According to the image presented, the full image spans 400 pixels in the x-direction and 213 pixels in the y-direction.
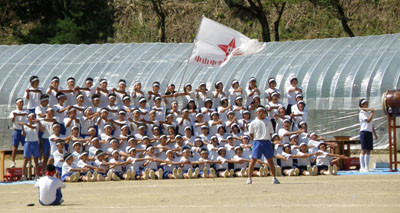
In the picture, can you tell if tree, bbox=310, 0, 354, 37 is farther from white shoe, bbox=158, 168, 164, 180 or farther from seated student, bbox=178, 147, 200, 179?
white shoe, bbox=158, 168, 164, 180

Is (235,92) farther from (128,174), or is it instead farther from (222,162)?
(128,174)

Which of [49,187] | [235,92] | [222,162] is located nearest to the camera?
[49,187]

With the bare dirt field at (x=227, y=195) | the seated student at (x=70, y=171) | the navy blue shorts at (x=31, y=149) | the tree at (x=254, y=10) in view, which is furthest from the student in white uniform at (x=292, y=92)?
the tree at (x=254, y=10)

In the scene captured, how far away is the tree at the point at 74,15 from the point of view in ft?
153

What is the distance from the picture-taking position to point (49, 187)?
Answer: 554 inches

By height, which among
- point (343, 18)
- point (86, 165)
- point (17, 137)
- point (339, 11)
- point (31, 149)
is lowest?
point (86, 165)

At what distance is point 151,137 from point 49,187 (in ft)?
23.3

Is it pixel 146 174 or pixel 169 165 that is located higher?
pixel 169 165

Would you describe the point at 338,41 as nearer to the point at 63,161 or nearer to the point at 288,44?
the point at 288,44

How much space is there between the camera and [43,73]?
29.3 meters

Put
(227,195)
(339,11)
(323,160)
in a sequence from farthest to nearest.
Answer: (339,11), (323,160), (227,195)

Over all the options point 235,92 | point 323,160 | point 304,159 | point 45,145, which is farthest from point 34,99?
point 323,160

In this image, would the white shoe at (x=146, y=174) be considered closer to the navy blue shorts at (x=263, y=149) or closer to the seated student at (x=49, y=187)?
the navy blue shorts at (x=263, y=149)

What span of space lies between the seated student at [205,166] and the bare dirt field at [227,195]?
1.97ft
